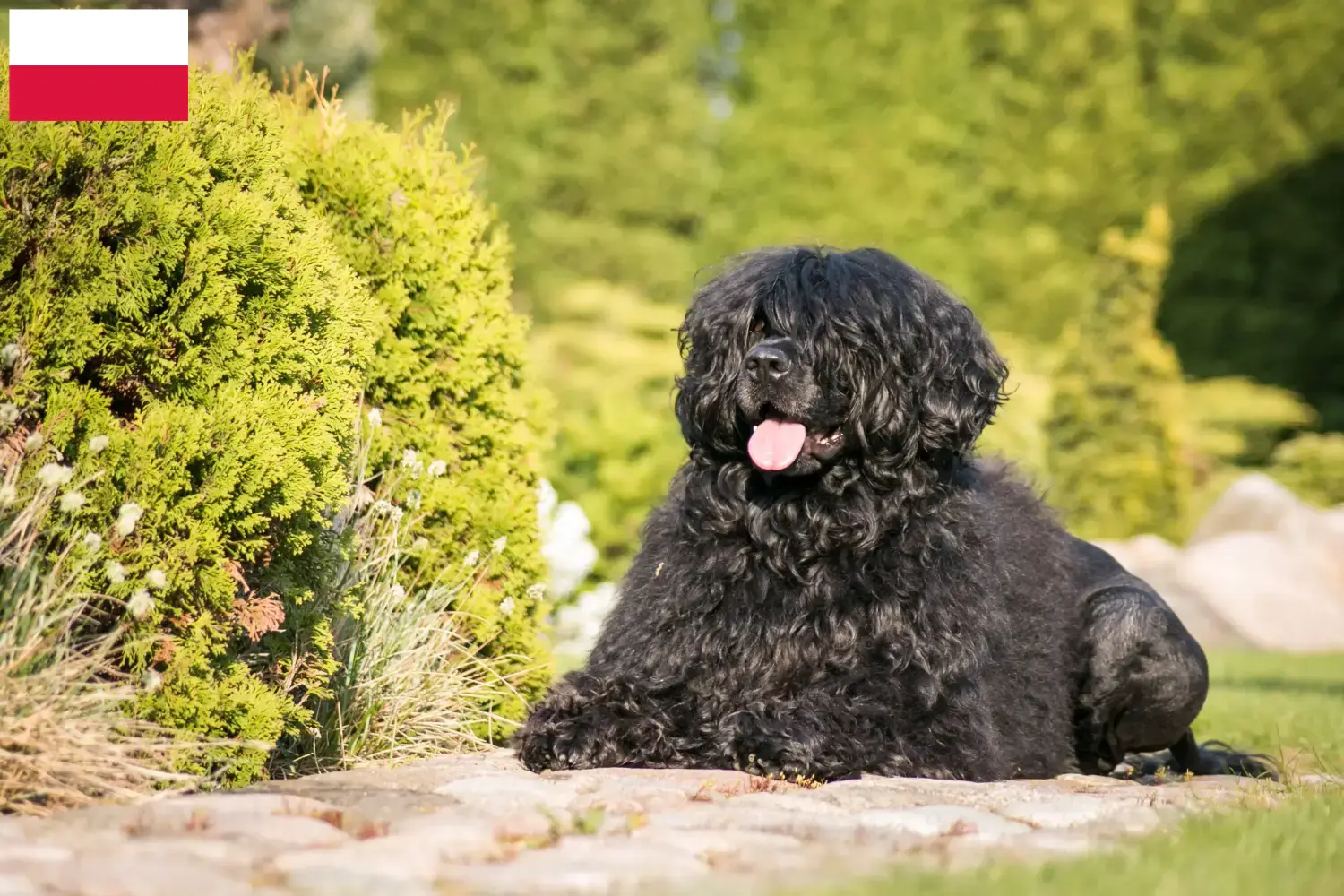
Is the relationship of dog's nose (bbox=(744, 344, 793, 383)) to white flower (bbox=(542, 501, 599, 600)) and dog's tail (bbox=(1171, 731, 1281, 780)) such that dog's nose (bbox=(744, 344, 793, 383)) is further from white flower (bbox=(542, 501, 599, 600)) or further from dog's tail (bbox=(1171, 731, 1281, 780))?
white flower (bbox=(542, 501, 599, 600))

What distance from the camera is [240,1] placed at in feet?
40.0

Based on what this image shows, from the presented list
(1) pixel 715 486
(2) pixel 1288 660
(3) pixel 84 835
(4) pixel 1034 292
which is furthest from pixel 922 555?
(4) pixel 1034 292

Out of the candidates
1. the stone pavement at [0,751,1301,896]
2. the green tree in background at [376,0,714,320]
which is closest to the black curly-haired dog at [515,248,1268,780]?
the stone pavement at [0,751,1301,896]

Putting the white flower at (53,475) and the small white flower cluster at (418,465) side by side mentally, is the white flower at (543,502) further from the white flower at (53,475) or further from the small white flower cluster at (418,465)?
the white flower at (53,475)

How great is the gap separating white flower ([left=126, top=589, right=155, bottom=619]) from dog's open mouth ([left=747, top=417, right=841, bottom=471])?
1.85 metres

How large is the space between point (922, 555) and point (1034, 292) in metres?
13.0

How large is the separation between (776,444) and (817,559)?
396 millimetres

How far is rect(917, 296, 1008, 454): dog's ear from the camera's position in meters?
4.69

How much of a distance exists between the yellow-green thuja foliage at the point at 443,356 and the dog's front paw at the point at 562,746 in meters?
0.82

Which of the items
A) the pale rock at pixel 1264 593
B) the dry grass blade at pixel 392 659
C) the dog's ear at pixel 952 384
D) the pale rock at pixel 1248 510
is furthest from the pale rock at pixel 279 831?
the pale rock at pixel 1248 510

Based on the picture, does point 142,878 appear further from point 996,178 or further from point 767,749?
point 996,178

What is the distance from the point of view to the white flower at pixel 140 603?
361 centimetres

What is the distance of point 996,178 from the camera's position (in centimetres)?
1744

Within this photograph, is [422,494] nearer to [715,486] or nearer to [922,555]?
[715,486]
